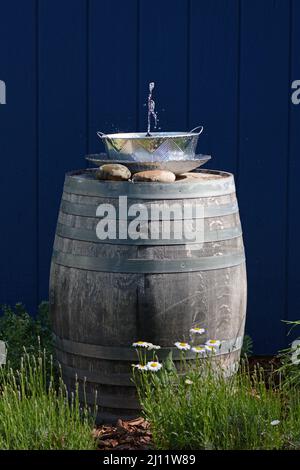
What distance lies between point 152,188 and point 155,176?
97 millimetres

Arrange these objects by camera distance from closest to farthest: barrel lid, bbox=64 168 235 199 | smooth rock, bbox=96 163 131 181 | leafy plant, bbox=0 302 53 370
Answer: barrel lid, bbox=64 168 235 199 → smooth rock, bbox=96 163 131 181 → leafy plant, bbox=0 302 53 370

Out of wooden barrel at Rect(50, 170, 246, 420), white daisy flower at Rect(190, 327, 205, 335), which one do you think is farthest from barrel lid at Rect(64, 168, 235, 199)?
white daisy flower at Rect(190, 327, 205, 335)

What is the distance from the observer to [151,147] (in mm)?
4285

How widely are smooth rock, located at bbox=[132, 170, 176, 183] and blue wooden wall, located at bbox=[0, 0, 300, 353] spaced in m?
0.98

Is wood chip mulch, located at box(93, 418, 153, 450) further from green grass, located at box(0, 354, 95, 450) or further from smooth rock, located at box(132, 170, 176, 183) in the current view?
smooth rock, located at box(132, 170, 176, 183)

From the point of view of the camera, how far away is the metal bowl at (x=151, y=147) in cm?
427

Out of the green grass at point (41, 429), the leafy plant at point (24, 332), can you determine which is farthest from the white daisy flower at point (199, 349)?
the leafy plant at point (24, 332)

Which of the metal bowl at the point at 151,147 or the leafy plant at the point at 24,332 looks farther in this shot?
the leafy plant at the point at 24,332

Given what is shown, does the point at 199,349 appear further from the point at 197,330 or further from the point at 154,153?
the point at 154,153

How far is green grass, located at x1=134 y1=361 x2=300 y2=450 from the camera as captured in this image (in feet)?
11.8

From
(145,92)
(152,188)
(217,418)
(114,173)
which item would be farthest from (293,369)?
(145,92)

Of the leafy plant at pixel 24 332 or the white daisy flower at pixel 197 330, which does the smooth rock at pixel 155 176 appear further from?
the leafy plant at pixel 24 332

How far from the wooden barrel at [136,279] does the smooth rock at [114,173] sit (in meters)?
0.06

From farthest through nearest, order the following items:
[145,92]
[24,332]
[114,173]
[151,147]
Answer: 1. [145,92]
2. [24,332]
3. [151,147]
4. [114,173]
